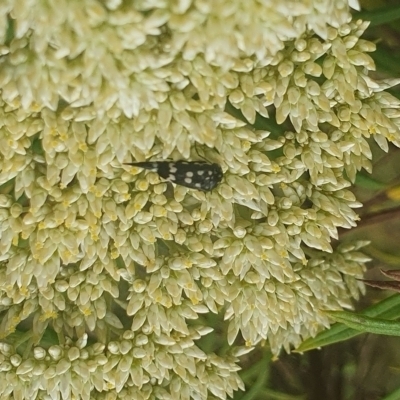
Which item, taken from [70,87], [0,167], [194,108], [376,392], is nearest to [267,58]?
[194,108]

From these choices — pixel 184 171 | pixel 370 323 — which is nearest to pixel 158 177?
pixel 184 171

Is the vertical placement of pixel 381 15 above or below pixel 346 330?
above

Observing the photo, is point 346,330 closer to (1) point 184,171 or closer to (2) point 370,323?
(2) point 370,323

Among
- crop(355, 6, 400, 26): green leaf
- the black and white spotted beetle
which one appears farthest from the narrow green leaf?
crop(355, 6, 400, 26): green leaf

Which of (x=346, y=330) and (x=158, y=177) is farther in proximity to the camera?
(x=346, y=330)

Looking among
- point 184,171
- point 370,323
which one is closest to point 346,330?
point 370,323

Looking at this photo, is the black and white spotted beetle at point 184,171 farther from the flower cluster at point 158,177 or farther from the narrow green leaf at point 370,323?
the narrow green leaf at point 370,323

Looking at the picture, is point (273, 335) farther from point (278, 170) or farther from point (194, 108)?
point (194, 108)

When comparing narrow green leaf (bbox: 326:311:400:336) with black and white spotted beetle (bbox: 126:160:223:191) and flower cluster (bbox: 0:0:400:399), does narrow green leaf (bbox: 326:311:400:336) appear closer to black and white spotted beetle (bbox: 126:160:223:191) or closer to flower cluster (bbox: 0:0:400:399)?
flower cluster (bbox: 0:0:400:399)
